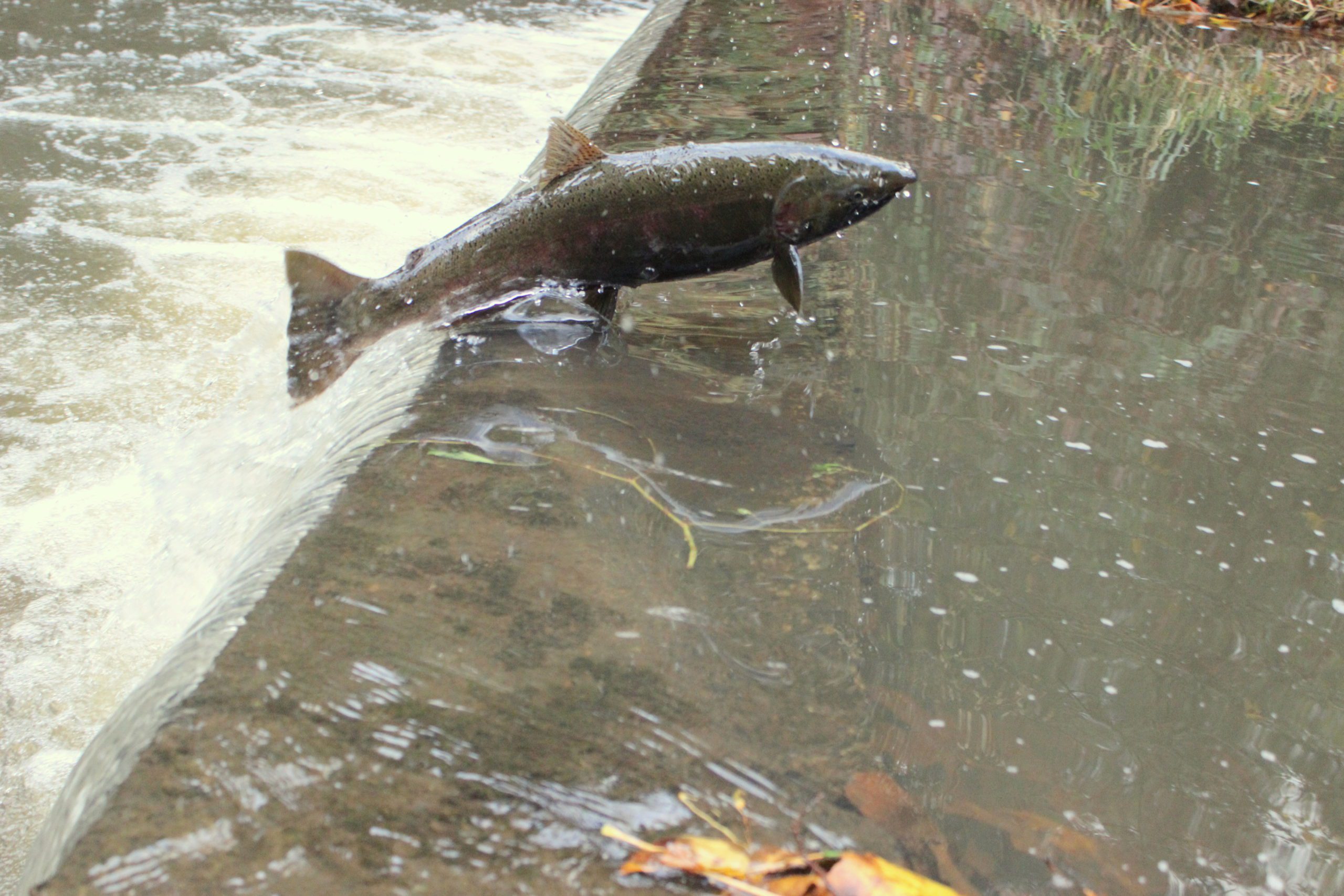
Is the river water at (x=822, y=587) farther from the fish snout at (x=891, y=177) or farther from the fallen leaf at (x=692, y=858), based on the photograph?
the fish snout at (x=891, y=177)

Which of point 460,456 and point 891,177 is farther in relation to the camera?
point 891,177

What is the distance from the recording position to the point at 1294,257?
4.69 m

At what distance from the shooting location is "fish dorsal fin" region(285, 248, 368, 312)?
11.4 ft

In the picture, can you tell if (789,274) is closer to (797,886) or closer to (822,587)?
(822,587)

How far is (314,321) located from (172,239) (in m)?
3.26

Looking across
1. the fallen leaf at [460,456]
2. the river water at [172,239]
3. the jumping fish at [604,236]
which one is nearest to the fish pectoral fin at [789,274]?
the jumping fish at [604,236]

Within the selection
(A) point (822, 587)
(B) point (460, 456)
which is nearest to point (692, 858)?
(A) point (822, 587)

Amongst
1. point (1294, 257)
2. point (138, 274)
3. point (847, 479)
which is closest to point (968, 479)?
point (847, 479)

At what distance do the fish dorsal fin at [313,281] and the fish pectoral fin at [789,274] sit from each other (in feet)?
4.15

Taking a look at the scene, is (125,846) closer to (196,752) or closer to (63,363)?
(196,752)

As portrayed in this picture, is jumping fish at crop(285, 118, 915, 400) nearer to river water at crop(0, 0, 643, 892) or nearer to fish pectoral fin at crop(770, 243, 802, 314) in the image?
fish pectoral fin at crop(770, 243, 802, 314)

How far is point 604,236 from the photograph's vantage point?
10.7 ft

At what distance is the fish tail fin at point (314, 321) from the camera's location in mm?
3436

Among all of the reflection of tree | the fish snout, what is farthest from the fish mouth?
the reflection of tree
